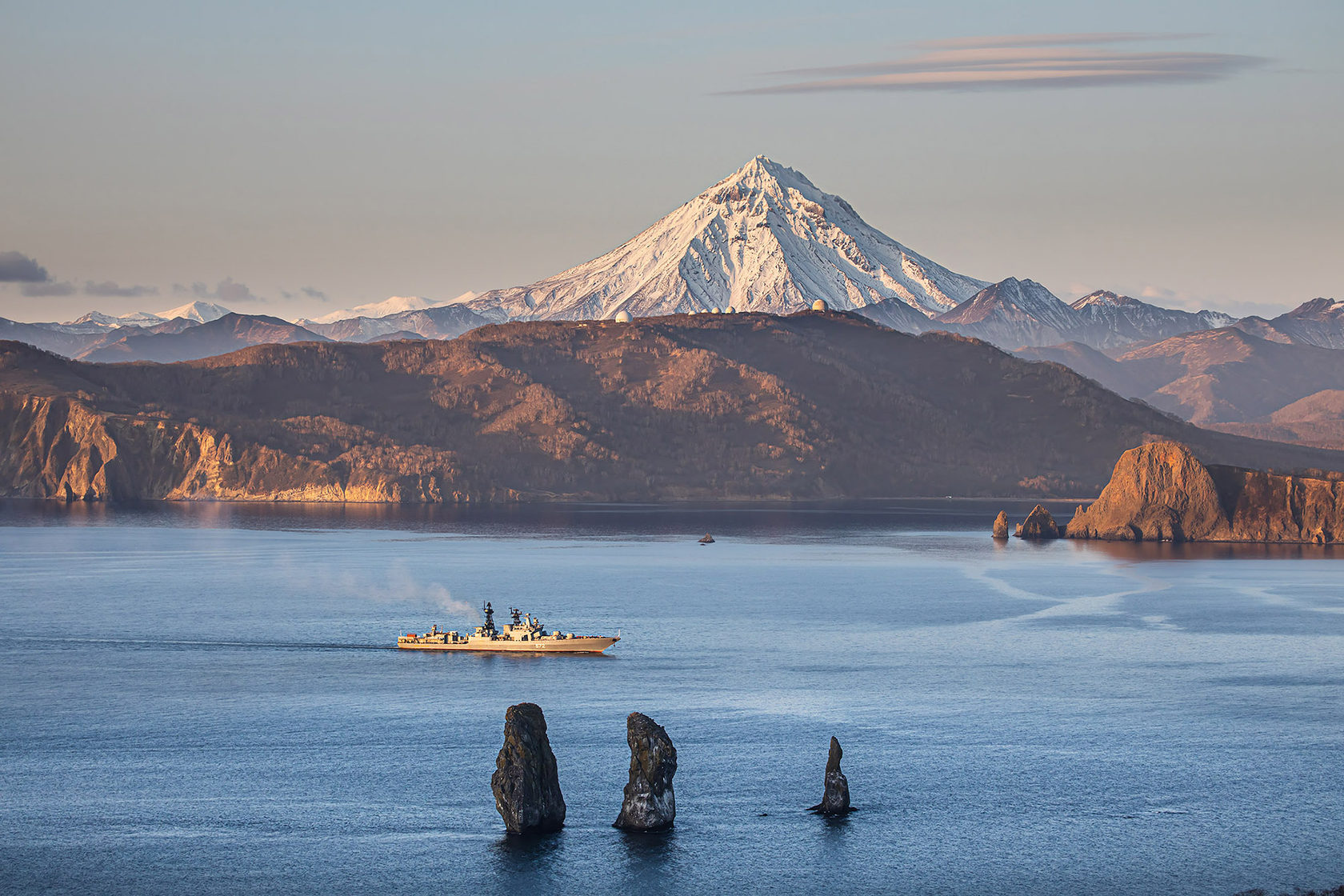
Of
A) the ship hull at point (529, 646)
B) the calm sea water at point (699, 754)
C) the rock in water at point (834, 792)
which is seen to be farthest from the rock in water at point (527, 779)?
the ship hull at point (529, 646)

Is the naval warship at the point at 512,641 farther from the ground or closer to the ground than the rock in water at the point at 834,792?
farther from the ground

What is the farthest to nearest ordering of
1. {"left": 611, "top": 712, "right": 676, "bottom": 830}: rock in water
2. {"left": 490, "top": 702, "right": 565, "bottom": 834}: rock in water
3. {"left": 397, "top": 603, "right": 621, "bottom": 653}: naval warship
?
{"left": 397, "top": 603, "right": 621, "bottom": 653}: naval warship, {"left": 611, "top": 712, "right": 676, "bottom": 830}: rock in water, {"left": 490, "top": 702, "right": 565, "bottom": 834}: rock in water

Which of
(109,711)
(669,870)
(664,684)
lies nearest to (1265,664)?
(664,684)

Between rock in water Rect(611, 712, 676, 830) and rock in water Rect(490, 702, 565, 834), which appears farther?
rock in water Rect(611, 712, 676, 830)

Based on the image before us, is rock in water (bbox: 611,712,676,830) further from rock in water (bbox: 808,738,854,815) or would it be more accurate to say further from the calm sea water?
rock in water (bbox: 808,738,854,815)

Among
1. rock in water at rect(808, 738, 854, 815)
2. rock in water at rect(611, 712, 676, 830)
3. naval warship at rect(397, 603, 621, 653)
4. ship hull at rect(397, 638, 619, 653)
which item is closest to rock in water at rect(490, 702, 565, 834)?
rock in water at rect(611, 712, 676, 830)

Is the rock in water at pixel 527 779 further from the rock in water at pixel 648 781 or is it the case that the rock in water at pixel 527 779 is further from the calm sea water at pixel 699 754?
the rock in water at pixel 648 781
